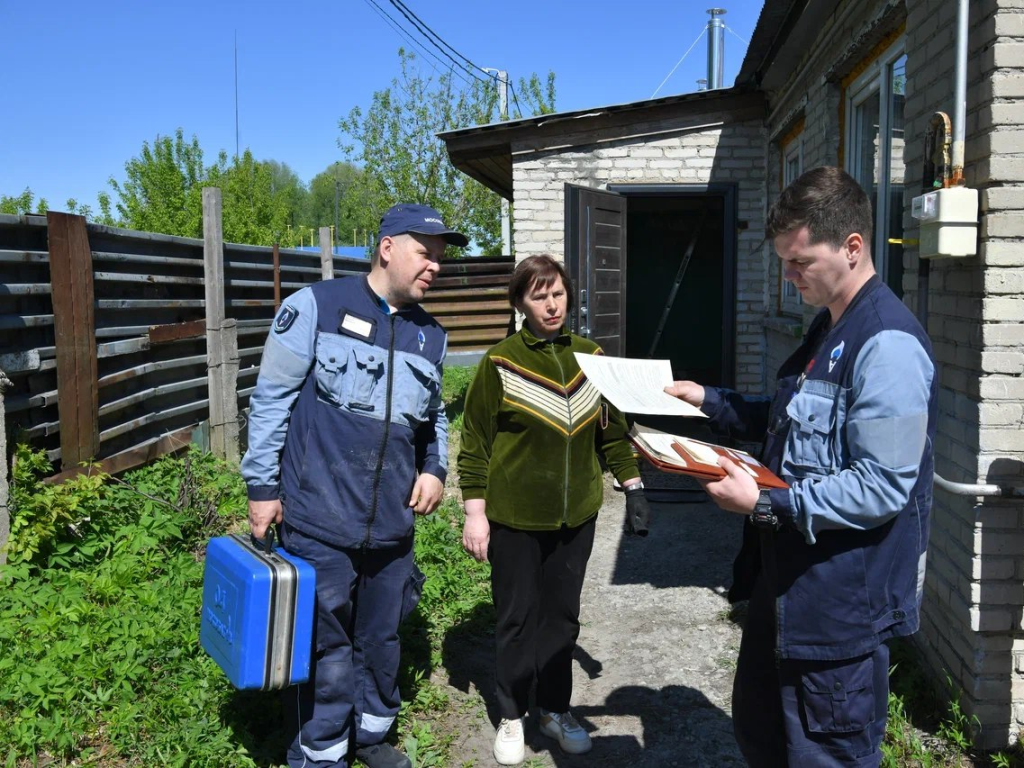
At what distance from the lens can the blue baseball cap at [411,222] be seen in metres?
2.96

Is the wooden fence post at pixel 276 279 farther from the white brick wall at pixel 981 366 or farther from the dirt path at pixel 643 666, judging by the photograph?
the white brick wall at pixel 981 366

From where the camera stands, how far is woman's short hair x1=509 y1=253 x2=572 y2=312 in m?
3.21

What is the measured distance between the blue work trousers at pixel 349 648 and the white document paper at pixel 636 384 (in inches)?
42.5

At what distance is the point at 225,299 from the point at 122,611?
3.71 meters

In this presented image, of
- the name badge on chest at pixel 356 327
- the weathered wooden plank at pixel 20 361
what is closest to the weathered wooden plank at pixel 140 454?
the weathered wooden plank at pixel 20 361

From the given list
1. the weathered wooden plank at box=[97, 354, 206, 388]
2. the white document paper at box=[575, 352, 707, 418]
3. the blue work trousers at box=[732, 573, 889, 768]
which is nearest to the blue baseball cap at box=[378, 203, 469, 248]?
the white document paper at box=[575, 352, 707, 418]

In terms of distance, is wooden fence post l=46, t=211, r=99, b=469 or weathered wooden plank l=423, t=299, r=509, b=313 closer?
wooden fence post l=46, t=211, r=99, b=469

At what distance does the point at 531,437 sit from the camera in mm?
3221

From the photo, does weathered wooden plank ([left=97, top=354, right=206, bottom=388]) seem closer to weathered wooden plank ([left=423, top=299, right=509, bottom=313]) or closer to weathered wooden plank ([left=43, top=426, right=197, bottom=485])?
weathered wooden plank ([left=43, top=426, right=197, bottom=485])

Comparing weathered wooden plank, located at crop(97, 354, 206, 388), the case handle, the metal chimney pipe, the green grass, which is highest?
the metal chimney pipe

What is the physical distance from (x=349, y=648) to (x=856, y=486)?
187cm

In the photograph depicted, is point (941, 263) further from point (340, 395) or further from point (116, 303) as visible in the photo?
point (116, 303)

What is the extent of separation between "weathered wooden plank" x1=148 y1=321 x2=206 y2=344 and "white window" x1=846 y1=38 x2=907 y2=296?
472 centimetres

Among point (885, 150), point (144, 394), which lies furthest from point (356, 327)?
point (144, 394)
